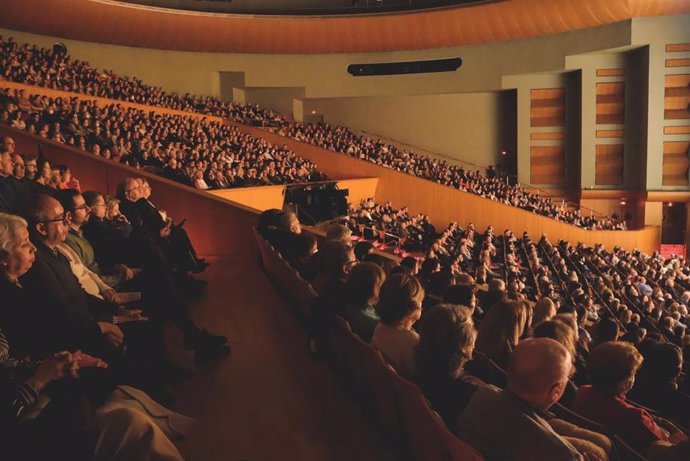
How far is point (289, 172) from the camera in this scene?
8.62 m

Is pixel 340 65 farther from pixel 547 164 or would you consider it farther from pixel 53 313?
pixel 53 313

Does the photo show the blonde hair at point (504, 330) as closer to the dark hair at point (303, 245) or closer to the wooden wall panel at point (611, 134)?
the dark hair at point (303, 245)

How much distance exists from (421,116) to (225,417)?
40.9 feet

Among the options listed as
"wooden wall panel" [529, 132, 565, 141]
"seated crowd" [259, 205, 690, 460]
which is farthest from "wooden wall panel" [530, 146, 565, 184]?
"seated crowd" [259, 205, 690, 460]

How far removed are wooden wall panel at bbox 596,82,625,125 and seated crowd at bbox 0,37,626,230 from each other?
1.97 m

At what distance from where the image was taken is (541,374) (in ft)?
3.39

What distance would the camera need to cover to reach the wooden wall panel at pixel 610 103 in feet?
38.2

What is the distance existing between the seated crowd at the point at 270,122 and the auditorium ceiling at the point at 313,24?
2.37ft

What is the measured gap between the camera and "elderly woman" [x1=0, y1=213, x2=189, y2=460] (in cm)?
94

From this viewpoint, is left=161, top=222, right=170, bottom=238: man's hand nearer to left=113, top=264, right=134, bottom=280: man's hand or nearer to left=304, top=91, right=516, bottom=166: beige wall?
A: left=113, top=264, right=134, bottom=280: man's hand

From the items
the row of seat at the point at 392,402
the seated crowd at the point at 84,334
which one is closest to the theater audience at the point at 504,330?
the row of seat at the point at 392,402

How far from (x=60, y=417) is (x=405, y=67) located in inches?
513

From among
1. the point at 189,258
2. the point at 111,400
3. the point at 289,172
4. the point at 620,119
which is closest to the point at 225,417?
the point at 111,400

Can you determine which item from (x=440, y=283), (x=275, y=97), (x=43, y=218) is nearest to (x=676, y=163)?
(x=275, y=97)
